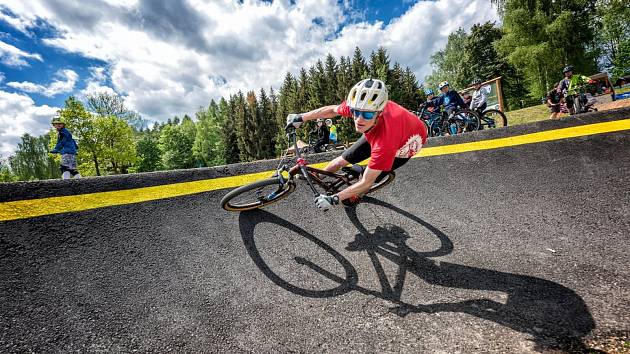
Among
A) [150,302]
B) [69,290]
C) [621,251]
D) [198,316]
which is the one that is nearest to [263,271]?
[198,316]

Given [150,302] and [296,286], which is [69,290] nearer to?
[150,302]

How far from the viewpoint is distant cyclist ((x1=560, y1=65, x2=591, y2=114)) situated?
399 inches

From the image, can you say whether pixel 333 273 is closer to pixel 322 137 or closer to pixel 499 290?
pixel 499 290

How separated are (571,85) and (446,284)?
38.4 ft

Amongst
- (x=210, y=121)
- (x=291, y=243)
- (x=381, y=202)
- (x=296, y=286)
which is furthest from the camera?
(x=210, y=121)

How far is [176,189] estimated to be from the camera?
4.86 m

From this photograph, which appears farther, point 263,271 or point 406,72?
point 406,72

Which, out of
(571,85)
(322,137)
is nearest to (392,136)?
(322,137)

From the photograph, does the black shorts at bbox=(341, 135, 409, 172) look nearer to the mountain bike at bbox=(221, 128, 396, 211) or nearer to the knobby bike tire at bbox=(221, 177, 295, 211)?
the mountain bike at bbox=(221, 128, 396, 211)

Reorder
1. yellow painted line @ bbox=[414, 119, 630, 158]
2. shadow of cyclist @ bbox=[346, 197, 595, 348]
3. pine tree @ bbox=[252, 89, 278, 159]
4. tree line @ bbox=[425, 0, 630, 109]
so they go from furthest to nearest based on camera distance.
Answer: pine tree @ bbox=[252, 89, 278, 159] < tree line @ bbox=[425, 0, 630, 109] < yellow painted line @ bbox=[414, 119, 630, 158] < shadow of cyclist @ bbox=[346, 197, 595, 348]

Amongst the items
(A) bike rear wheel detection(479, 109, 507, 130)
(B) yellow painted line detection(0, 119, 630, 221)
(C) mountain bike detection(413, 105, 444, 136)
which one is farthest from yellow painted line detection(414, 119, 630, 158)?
(C) mountain bike detection(413, 105, 444, 136)

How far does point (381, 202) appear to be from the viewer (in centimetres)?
521

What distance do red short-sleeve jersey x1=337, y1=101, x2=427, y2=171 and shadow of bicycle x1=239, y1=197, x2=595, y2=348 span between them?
1441 mm

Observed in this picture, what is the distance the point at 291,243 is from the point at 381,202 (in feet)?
6.59
